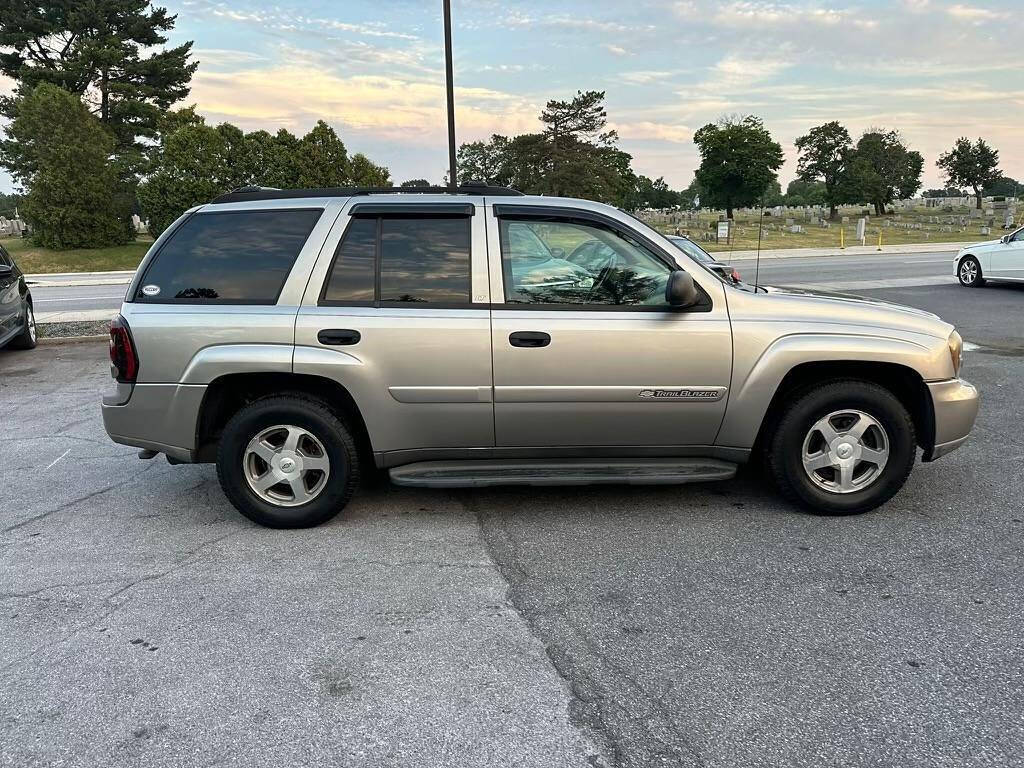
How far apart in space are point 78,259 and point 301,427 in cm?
3272

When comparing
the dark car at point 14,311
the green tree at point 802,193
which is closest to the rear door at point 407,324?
the dark car at point 14,311

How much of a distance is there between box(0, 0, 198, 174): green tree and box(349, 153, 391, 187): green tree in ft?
36.7

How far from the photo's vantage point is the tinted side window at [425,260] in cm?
407

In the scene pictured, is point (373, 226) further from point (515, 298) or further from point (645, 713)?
point (645, 713)

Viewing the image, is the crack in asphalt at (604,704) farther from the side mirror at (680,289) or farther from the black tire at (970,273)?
the black tire at (970,273)

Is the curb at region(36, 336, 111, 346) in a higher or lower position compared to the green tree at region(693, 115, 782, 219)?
lower

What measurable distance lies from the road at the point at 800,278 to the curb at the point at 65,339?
8.93 ft

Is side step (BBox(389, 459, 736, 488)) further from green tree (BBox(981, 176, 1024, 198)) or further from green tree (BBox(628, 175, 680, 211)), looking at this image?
green tree (BBox(628, 175, 680, 211))

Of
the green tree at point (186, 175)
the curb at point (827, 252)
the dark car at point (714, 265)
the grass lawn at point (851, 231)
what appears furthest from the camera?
the grass lawn at point (851, 231)

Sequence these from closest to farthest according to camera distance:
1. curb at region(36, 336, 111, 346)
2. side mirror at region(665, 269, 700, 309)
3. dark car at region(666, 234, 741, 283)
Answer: side mirror at region(665, 269, 700, 309) < dark car at region(666, 234, 741, 283) < curb at region(36, 336, 111, 346)

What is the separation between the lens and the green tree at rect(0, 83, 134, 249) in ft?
103

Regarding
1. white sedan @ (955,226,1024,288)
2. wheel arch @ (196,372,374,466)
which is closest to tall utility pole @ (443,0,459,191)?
white sedan @ (955,226,1024,288)

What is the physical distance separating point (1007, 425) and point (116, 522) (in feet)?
20.9

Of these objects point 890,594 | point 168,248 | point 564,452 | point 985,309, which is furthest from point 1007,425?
point 985,309
